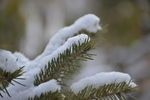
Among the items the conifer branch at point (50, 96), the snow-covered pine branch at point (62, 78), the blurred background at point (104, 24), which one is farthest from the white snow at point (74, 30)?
the blurred background at point (104, 24)

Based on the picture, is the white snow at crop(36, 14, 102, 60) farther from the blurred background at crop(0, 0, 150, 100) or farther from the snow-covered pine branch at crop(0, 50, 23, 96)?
the blurred background at crop(0, 0, 150, 100)

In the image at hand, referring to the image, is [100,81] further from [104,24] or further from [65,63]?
[104,24]

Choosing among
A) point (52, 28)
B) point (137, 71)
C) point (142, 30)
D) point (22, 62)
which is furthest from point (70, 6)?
point (22, 62)

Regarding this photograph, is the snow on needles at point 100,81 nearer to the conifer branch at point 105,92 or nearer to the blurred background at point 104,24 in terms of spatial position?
the conifer branch at point 105,92

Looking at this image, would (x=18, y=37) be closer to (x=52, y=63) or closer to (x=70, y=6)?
(x=52, y=63)

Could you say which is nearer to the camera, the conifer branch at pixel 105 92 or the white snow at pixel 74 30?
the conifer branch at pixel 105 92

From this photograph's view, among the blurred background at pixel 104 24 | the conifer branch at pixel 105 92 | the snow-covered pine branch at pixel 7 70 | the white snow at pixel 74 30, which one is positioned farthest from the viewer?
the blurred background at pixel 104 24

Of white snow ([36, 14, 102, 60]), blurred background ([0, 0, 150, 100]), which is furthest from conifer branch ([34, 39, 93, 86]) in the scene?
blurred background ([0, 0, 150, 100])
